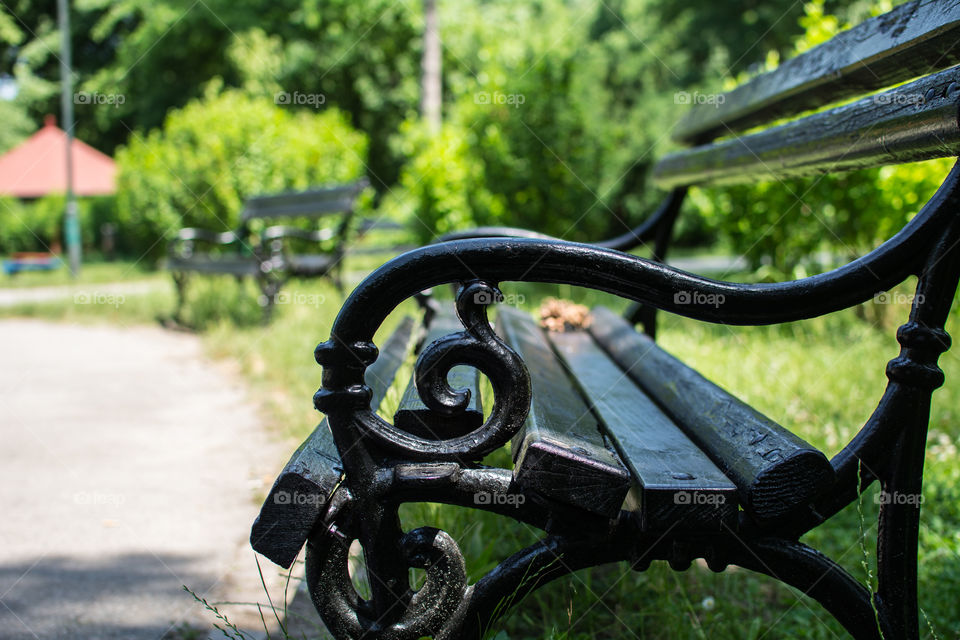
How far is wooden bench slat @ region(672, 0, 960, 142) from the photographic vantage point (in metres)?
1.30

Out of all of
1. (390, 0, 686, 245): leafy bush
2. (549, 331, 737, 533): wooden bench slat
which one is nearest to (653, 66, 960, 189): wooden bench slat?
(549, 331, 737, 533): wooden bench slat

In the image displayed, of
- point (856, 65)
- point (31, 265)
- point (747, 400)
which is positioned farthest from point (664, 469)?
point (31, 265)

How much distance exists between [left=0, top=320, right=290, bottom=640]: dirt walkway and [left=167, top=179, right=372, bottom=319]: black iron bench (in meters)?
1.19

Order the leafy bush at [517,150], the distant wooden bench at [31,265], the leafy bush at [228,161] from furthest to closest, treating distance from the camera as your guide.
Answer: the distant wooden bench at [31,265] < the leafy bush at [228,161] < the leafy bush at [517,150]

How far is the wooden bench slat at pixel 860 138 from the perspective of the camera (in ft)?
3.73

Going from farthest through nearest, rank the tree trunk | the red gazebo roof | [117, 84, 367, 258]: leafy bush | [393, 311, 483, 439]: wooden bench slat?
the red gazebo roof → [117, 84, 367, 258]: leafy bush → the tree trunk → [393, 311, 483, 439]: wooden bench slat

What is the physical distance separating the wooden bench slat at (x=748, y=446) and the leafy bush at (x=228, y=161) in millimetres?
9342

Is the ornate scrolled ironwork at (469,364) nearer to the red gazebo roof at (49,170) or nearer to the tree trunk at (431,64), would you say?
the tree trunk at (431,64)

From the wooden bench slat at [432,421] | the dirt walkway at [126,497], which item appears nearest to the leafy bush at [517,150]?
the dirt walkway at [126,497]

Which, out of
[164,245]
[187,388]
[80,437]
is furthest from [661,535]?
[164,245]

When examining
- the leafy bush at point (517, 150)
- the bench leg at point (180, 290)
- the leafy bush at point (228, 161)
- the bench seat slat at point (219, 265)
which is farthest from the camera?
the leafy bush at point (228, 161)

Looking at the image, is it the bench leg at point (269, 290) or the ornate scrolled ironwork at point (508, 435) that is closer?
the ornate scrolled ironwork at point (508, 435)

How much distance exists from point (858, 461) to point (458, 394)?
62 cm

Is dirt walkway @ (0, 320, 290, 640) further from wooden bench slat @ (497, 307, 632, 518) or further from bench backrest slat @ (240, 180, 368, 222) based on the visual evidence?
bench backrest slat @ (240, 180, 368, 222)
